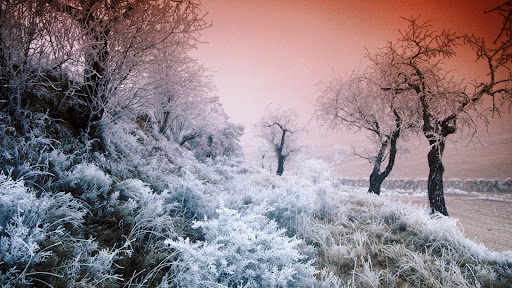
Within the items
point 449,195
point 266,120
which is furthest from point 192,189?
point 449,195

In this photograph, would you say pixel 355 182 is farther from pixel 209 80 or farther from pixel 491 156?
pixel 209 80

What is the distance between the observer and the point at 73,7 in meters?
3.97

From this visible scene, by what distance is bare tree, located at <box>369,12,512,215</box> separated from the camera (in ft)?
25.6

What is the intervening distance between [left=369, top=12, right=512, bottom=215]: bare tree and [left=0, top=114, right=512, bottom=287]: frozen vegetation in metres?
5.19

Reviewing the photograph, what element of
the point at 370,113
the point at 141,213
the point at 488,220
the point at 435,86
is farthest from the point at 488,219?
the point at 141,213

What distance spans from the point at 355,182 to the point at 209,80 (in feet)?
105

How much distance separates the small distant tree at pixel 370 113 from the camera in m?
9.99

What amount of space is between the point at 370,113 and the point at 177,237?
11220 mm

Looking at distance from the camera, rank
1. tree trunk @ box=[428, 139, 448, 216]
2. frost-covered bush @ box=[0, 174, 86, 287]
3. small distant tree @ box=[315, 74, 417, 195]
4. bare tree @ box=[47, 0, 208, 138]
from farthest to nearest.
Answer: small distant tree @ box=[315, 74, 417, 195], tree trunk @ box=[428, 139, 448, 216], bare tree @ box=[47, 0, 208, 138], frost-covered bush @ box=[0, 174, 86, 287]

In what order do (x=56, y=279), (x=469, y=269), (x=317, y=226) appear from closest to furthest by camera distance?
(x=56, y=279), (x=469, y=269), (x=317, y=226)

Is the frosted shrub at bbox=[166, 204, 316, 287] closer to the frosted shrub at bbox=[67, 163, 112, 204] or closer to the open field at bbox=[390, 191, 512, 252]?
the frosted shrub at bbox=[67, 163, 112, 204]

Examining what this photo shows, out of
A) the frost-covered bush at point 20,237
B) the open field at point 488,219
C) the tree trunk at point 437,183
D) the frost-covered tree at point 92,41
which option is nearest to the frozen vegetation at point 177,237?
the frost-covered bush at point 20,237

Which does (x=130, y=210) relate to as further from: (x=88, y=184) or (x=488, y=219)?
(x=488, y=219)

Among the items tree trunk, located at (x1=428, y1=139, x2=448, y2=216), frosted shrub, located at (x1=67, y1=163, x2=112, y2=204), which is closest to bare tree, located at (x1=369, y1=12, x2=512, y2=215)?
tree trunk, located at (x1=428, y1=139, x2=448, y2=216)
